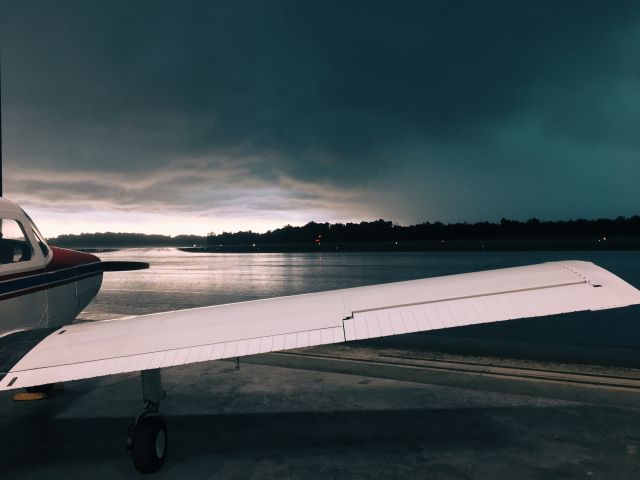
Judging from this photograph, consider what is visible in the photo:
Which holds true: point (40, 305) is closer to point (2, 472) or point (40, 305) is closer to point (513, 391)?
point (2, 472)

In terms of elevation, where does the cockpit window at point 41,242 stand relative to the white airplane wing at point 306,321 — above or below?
above

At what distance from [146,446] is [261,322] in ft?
4.80

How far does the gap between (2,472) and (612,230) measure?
134340mm

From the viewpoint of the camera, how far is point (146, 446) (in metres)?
4.06

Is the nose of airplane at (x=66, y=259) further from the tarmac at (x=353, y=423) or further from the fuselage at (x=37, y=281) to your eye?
the tarmac at (x=353, y=423)

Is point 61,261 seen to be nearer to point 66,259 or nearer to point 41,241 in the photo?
point 66,259

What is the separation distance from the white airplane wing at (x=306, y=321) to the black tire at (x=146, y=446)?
831 mm

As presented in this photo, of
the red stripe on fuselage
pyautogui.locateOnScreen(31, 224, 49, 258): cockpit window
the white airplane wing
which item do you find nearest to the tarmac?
the white airplane wing

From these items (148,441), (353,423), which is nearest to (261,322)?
(148,441)

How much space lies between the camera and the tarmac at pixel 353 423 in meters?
4.14

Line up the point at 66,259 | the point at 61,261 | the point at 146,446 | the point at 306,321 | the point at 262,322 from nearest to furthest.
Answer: the point at 306,321, the point at 262,322, the point at 146,446, the point at 61,261, the point at 66,259

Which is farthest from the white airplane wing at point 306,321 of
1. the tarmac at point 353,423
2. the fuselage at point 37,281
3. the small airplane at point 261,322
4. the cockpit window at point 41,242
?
the cockpit window at point 41,242

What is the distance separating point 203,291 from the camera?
57.9ft

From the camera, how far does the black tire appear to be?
160 inches
